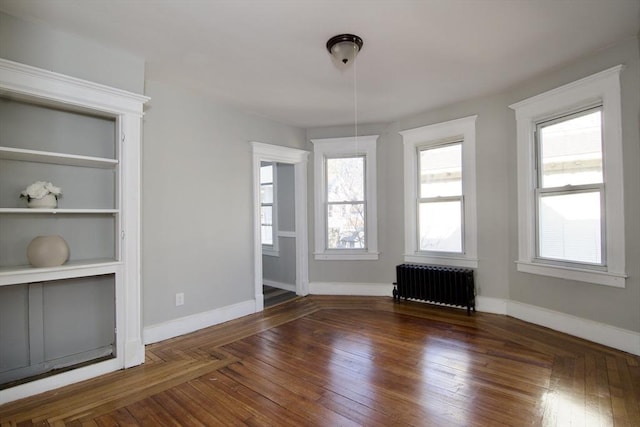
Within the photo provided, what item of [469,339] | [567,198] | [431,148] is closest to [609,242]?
[567,198]

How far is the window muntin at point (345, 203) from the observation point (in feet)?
16.4

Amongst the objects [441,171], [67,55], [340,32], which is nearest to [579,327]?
[441,171]

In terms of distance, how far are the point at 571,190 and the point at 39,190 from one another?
15.2ft

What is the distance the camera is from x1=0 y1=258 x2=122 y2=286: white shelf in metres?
2.17

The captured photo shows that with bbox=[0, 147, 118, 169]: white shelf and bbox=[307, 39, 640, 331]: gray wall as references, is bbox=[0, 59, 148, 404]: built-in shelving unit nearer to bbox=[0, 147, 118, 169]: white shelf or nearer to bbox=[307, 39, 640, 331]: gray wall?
bbox=[0, 147, 118, 169]: white shelf

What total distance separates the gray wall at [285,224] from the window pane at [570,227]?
3421 mm

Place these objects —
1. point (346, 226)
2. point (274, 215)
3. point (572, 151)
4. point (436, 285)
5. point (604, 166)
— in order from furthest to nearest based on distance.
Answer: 1. point (274, 215)
2. point (346, 226)
3. point (436, 285)
4. point (572, 151)
5. point (604, 166)

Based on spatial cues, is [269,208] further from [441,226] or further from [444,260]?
[444,260]

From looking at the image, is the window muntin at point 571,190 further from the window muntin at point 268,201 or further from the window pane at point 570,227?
the window muntin at point 268,201

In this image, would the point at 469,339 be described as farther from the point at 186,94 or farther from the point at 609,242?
the point at 186,94

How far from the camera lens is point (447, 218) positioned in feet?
14.4

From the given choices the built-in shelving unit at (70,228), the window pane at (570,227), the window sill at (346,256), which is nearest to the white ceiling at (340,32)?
the built-in shelving unit at (70,228)

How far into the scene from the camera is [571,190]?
3.24 meters

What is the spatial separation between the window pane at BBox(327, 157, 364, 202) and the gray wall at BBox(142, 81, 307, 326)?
4.29ft
